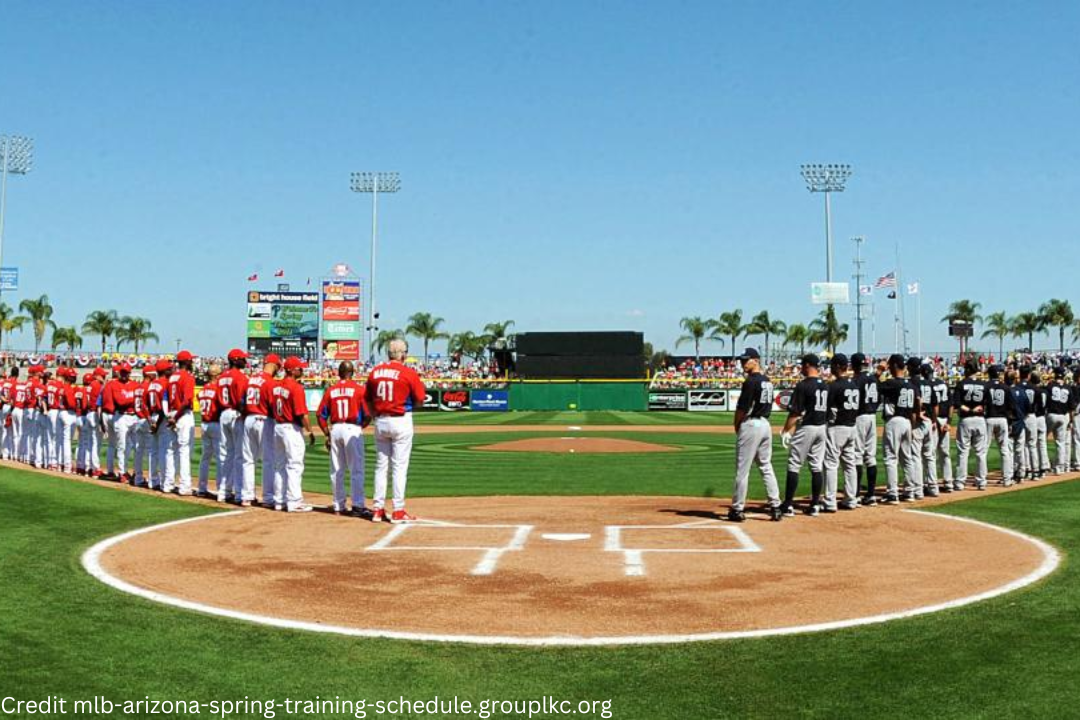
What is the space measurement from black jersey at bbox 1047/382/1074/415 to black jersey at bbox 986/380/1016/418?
2.42m

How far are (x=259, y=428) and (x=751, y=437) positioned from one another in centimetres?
634

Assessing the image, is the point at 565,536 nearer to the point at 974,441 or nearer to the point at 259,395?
the point at 259,395

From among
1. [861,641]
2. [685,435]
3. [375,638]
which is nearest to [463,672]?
[375,638]

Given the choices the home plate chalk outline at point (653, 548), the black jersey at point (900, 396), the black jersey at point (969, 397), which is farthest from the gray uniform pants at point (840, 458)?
the black jersey at point (969, 397)

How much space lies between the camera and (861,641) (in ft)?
18.2

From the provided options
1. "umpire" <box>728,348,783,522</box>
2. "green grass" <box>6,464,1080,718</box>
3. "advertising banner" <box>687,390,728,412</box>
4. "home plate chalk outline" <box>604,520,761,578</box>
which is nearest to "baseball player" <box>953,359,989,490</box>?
"umpire" <box>728,348,783,522</box>

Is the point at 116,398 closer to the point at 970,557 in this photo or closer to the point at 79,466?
the point at 79,466

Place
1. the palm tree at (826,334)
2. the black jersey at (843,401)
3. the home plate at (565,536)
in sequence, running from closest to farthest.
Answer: the home plate at (565,536)
the black jersey at (843,401)
the palm tree at (826,334)

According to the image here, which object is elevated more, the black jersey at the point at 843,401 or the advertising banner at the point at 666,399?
the black jersey at the point at 843,401

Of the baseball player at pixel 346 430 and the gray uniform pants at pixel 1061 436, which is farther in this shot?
the gray uniform pants at pixel 1061 436

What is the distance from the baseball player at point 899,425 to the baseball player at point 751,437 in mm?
2919

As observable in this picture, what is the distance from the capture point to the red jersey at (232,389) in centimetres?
1250

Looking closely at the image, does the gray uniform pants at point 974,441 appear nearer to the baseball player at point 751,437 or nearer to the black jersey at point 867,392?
the black jersey at point 867,392

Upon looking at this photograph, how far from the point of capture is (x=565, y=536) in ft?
32.4
